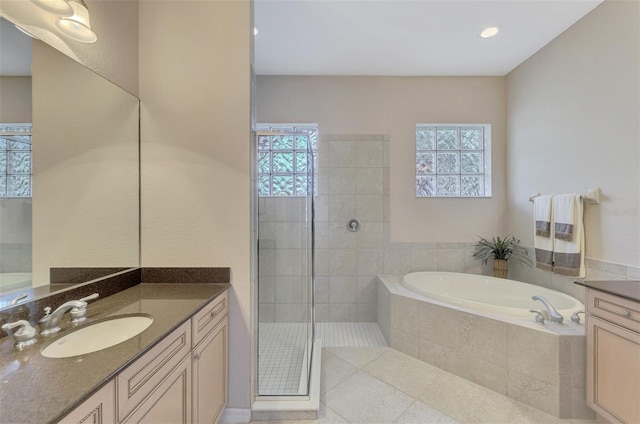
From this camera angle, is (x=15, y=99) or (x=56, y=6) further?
(x=56, y=6)

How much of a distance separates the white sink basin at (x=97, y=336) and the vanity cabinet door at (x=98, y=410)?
1.11 ft

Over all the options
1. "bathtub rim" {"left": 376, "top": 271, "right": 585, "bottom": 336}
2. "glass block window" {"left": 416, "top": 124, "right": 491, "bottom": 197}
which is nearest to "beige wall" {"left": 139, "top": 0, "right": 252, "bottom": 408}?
"bathtub rim" {"left": 376, "top": 271, "right": 585, "bottom": 336}

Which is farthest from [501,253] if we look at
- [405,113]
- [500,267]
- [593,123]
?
[405,113]

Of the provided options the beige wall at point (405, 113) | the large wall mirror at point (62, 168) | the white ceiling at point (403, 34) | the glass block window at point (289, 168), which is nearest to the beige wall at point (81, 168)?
the large wall mirror at point (62, 168)

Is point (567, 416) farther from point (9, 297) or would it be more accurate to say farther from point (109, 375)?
point (9, 297)

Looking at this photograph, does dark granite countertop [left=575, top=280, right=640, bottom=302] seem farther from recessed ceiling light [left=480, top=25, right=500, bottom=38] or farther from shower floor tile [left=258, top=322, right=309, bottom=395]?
recessed ceiling light [left=480, top=25, right=500, bottom=38]

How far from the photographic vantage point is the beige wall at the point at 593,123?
5.89ft

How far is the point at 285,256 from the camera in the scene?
2279mm

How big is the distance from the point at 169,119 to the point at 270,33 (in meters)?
1.34

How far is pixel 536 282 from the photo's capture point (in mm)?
2613

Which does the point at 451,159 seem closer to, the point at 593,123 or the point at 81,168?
the point at 593,123

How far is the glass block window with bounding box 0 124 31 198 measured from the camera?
3.28 feet

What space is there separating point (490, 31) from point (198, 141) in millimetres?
2697

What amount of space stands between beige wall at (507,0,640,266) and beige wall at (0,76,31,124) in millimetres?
3527
